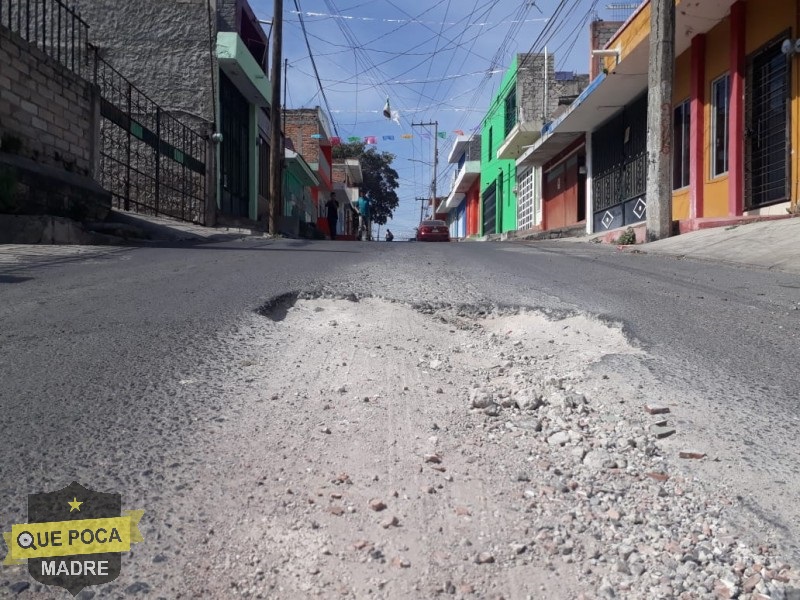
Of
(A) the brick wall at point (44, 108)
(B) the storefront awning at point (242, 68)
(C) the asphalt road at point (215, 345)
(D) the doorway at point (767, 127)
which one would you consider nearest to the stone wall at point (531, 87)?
(B) the storefront awning at point (242, 68)

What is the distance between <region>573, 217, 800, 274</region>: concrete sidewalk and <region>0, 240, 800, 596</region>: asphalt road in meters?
0.55

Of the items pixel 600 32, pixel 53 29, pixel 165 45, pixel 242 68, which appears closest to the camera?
pixel 53 29

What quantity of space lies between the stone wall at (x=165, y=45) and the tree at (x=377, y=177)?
3300 cm

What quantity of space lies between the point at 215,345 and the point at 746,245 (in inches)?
275

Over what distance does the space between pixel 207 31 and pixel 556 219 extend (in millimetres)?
12388

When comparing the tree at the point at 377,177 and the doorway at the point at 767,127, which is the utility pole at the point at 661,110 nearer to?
the doorway at the point at 767,127

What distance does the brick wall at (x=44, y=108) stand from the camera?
8.62 metres

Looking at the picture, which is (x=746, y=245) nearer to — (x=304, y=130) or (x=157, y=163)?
(x=157, y=163)

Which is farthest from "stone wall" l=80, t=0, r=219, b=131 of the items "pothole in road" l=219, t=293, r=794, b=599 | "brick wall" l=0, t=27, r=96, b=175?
"pothole in road" l=219, t=293, r=794, b=599

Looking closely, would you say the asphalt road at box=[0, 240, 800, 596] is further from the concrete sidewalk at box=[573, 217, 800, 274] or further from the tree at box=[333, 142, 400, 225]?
the tree at box=[333, 142, 400, 225]

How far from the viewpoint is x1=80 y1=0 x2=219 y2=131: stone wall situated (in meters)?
16.3

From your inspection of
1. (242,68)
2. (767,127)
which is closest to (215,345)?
(767,127)

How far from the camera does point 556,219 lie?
22109 mm

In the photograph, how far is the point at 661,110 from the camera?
1033 cm
